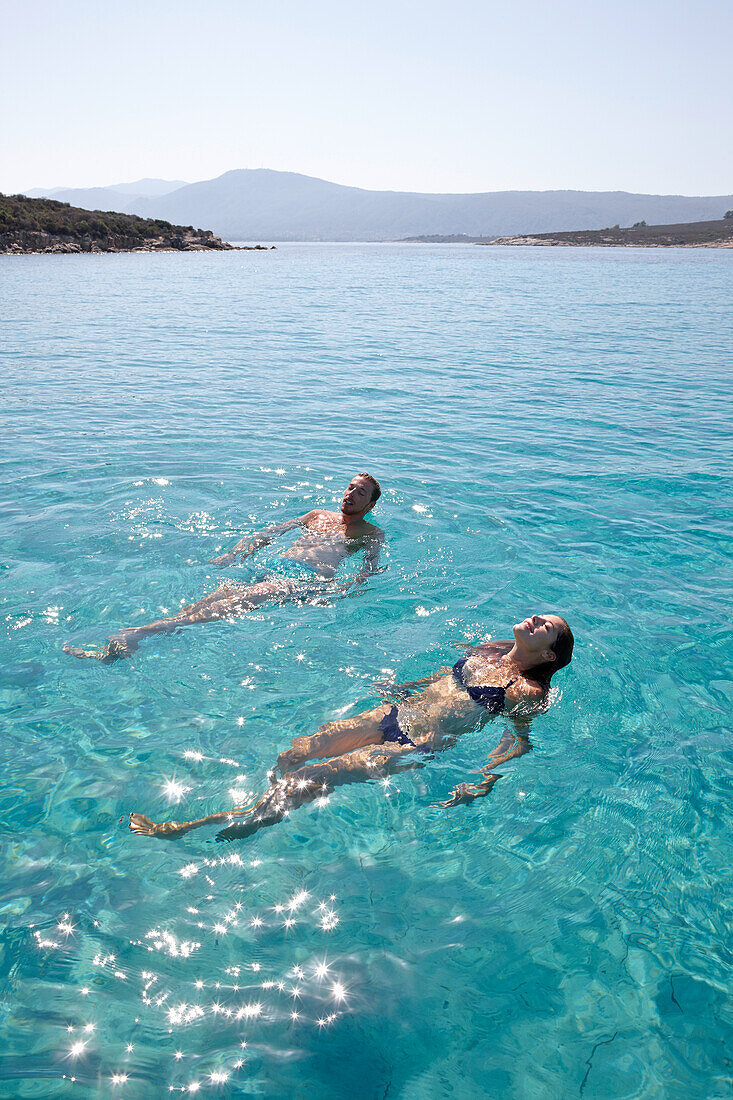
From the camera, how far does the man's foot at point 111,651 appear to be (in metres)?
6.09

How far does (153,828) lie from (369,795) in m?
1.57

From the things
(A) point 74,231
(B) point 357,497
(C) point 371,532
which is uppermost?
(A) point 74,231

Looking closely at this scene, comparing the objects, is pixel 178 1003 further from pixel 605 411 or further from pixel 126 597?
pixel 605 411

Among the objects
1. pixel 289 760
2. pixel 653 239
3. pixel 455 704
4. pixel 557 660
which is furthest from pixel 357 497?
pixel 653 239

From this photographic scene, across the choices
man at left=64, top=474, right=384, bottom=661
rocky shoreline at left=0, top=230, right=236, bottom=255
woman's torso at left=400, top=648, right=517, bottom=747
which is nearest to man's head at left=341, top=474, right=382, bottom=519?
man at left=64, top=474, right=384, bottom=661

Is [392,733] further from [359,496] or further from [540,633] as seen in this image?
[359,496]

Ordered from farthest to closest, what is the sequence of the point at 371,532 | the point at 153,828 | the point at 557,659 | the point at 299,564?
the point at 371,532, the point at 299,564, the point at 557,659, the point at 153,828

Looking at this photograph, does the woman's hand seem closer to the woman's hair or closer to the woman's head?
the woman's head

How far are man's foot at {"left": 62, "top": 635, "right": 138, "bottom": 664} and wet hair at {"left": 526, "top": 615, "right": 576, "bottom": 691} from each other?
3.73 m

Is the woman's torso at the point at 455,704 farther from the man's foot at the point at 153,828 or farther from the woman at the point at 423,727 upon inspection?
the man's foot at the point at 153,828

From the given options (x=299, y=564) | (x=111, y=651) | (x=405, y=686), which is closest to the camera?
(x=405, y=686)

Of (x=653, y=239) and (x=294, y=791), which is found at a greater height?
(x=653, y=239)

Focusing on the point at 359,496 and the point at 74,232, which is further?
the point at 74,232

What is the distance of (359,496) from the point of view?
787 centimetres
